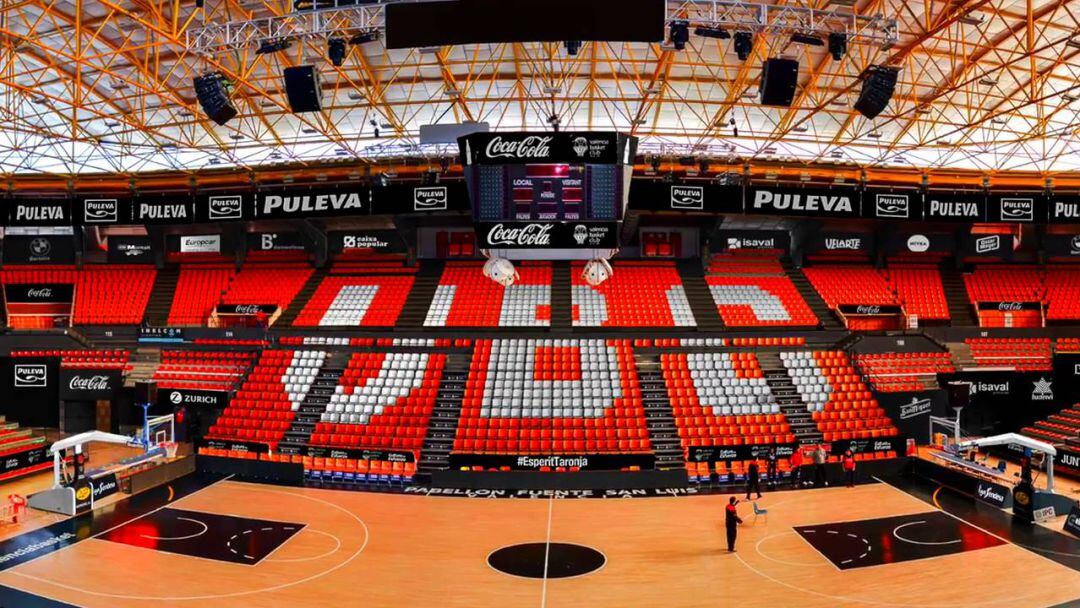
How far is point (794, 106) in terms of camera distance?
22.3 m

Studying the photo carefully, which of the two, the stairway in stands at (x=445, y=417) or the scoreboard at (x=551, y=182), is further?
the stairway in stands at (x=445, y=417)

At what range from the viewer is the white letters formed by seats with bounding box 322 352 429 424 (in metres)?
21.1

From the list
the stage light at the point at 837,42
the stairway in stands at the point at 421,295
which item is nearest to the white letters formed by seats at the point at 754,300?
the stairway in stands at the point at 421,295

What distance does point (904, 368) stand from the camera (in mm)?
23891

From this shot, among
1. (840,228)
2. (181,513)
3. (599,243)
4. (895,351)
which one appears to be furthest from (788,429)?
(181,513)

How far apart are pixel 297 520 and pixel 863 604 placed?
11757 mm

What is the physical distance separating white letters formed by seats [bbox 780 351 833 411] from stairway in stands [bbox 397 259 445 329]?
13615 millimetres

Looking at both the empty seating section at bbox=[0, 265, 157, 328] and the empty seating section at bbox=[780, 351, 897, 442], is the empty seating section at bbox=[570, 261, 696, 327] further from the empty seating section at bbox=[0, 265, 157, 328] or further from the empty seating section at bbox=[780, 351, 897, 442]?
the empty seating section at bbox=[0, 265, 157, 328]

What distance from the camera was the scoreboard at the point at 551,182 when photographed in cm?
1501

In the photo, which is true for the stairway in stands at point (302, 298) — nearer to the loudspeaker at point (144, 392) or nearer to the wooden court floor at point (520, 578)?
the loudspeaker at point (144, 392)

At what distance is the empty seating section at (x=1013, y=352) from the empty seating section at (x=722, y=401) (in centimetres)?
973

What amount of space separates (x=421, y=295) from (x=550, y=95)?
10098 mm

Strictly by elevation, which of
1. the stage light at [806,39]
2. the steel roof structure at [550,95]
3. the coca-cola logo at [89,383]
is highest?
the steel roof structure at [550,95]

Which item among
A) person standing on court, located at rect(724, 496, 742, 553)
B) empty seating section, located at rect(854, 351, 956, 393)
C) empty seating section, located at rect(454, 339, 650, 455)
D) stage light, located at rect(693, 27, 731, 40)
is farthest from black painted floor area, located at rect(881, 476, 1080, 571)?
stage light, located at rect(693, 27, 731, 40)
